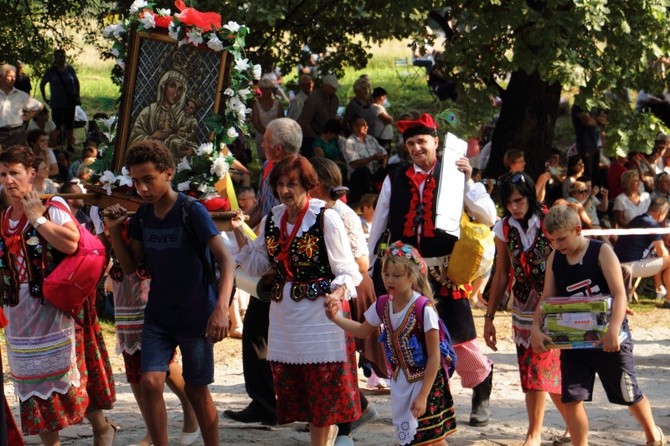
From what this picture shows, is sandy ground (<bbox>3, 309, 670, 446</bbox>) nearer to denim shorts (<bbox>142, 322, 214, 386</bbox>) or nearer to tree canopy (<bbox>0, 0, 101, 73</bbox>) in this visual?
denim shorts (<bbox>142, 322, 214, 386</bbox>)

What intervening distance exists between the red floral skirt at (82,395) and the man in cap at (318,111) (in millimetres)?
9356

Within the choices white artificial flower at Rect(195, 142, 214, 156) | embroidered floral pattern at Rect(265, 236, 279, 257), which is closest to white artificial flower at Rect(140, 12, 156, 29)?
white artificial flower at Rect(195, 142, 214, 156)

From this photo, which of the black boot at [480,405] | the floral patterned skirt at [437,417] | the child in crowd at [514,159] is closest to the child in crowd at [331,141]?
the child in crowd at [514,159]

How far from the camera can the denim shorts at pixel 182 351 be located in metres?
6.68

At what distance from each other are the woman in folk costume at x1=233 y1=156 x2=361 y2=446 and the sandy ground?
3.16 feet

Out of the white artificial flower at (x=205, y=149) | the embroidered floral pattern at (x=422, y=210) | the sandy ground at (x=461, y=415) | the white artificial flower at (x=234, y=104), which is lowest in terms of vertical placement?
the sandy ground at (x=461, y=415)

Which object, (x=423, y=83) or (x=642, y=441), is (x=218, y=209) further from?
(x=423, y=83)

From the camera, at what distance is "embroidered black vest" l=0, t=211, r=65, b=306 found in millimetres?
6844

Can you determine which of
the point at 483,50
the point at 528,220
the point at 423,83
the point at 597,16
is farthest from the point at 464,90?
the point at 423,83

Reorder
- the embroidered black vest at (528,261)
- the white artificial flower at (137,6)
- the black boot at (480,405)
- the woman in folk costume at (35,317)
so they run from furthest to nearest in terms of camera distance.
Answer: the black boot at (480,405) < the white artificial flower at (137,6) < the embroidered black vest at (528,261) < the woman in folk costume at (35,317)

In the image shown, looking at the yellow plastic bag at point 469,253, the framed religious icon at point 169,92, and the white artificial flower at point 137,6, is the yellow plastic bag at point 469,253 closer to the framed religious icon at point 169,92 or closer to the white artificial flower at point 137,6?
the framed religious icon at point 169,92

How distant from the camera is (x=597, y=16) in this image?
1348 cm

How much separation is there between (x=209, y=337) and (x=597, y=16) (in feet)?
27.2

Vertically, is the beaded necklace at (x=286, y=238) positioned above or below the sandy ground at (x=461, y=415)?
above
